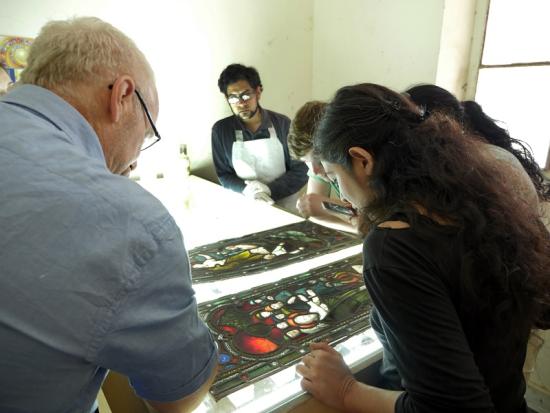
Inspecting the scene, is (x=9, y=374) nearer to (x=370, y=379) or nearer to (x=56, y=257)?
(x=56, y=257)

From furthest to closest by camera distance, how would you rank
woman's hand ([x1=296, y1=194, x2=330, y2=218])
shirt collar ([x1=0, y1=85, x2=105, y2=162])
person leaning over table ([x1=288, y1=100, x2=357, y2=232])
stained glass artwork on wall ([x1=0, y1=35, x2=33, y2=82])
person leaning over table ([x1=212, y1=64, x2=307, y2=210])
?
person leaning over table ([x1=212, y1=64, x2=307, y2=210]) < stained glass artwork on wall ([x1=0, y1=35, x2=33, y2=82]) < woman's hand ([x1=296, y1=194, x2=330, y2=218]) < person leaning over table ([x1=288, y1=100, x2=357, y2=232]) < shirt collar ([x1=0, y1=85, x2=105, y2=162])

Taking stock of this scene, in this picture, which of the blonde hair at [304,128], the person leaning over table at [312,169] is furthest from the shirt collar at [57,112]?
the blonde hair at [304,128]

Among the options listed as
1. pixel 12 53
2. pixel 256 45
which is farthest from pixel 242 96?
pixel 12 53

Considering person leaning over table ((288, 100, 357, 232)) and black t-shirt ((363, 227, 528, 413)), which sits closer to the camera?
black t-shirt ((363, 227, 528, 413))

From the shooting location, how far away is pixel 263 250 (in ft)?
4.42

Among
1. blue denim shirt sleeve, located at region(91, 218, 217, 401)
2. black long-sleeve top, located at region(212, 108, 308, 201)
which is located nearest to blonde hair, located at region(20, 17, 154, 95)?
blue denim shirt sleeve, located at region(91, 218, 217, 401)

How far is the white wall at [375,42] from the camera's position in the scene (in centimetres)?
204

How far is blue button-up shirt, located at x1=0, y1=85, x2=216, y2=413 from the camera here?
43 centimetres

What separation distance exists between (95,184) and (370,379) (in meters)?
0.76

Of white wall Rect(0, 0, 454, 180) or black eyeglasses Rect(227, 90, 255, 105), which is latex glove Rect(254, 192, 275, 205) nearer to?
black eyeglasses Rect(227, 90, 255, 105)

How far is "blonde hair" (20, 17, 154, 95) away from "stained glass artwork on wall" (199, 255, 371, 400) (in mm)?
619

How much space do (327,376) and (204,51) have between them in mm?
2374

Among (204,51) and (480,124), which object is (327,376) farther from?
(204,51)

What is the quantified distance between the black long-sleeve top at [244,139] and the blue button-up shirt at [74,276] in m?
1.74
